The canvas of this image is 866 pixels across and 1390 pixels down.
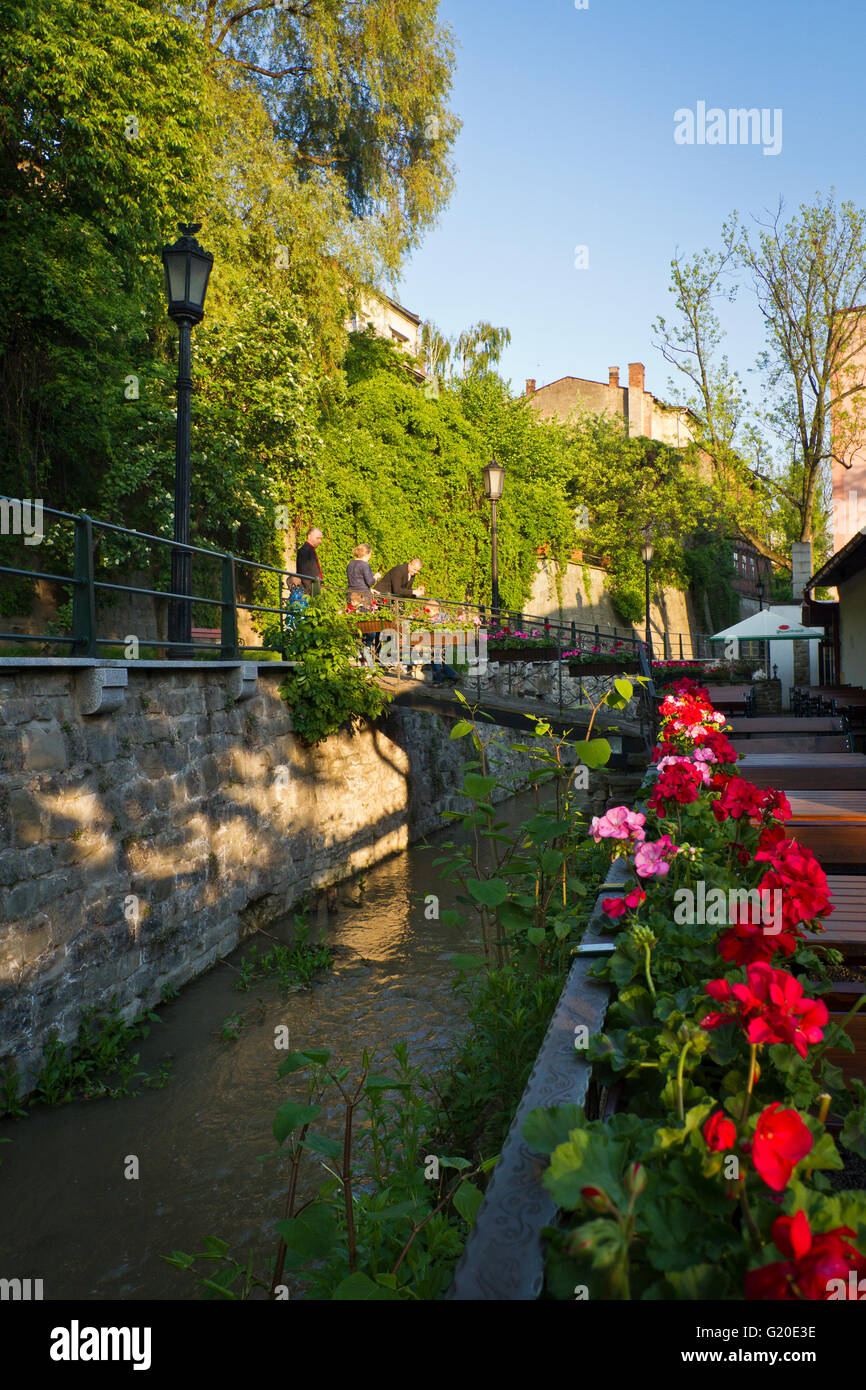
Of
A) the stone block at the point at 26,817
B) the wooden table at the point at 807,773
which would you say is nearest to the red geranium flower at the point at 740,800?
the wooden table at the point at 807,773

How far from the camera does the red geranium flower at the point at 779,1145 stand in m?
1.07

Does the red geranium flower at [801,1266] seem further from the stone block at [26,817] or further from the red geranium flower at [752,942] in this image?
the stone block at [26,817]

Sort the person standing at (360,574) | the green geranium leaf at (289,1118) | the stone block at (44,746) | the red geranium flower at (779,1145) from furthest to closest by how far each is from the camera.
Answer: the person standing at (360,574)
the stone block at (44,746)
the green geranium leaf at (289,1118)
the red geranium flower at (779,1145)

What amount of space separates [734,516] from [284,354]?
11.0m

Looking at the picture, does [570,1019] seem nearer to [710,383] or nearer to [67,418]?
[67,418]

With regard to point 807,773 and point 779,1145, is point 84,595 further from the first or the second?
point 779,1145

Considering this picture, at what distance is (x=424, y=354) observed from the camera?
995 inches

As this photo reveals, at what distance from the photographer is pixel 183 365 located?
24.5 feet

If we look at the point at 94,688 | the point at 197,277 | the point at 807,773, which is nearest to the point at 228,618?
the point at 94,688

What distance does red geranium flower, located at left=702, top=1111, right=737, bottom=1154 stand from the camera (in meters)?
1.17

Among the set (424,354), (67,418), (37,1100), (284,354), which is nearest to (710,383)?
(424,354)

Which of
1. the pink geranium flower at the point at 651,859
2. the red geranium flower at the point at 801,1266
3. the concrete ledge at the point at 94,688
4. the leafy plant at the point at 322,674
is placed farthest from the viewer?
the leafy plant at the point at 322,674

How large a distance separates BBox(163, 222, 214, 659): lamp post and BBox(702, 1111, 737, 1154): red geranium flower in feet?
21.8

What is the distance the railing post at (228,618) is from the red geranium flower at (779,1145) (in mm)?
7183
